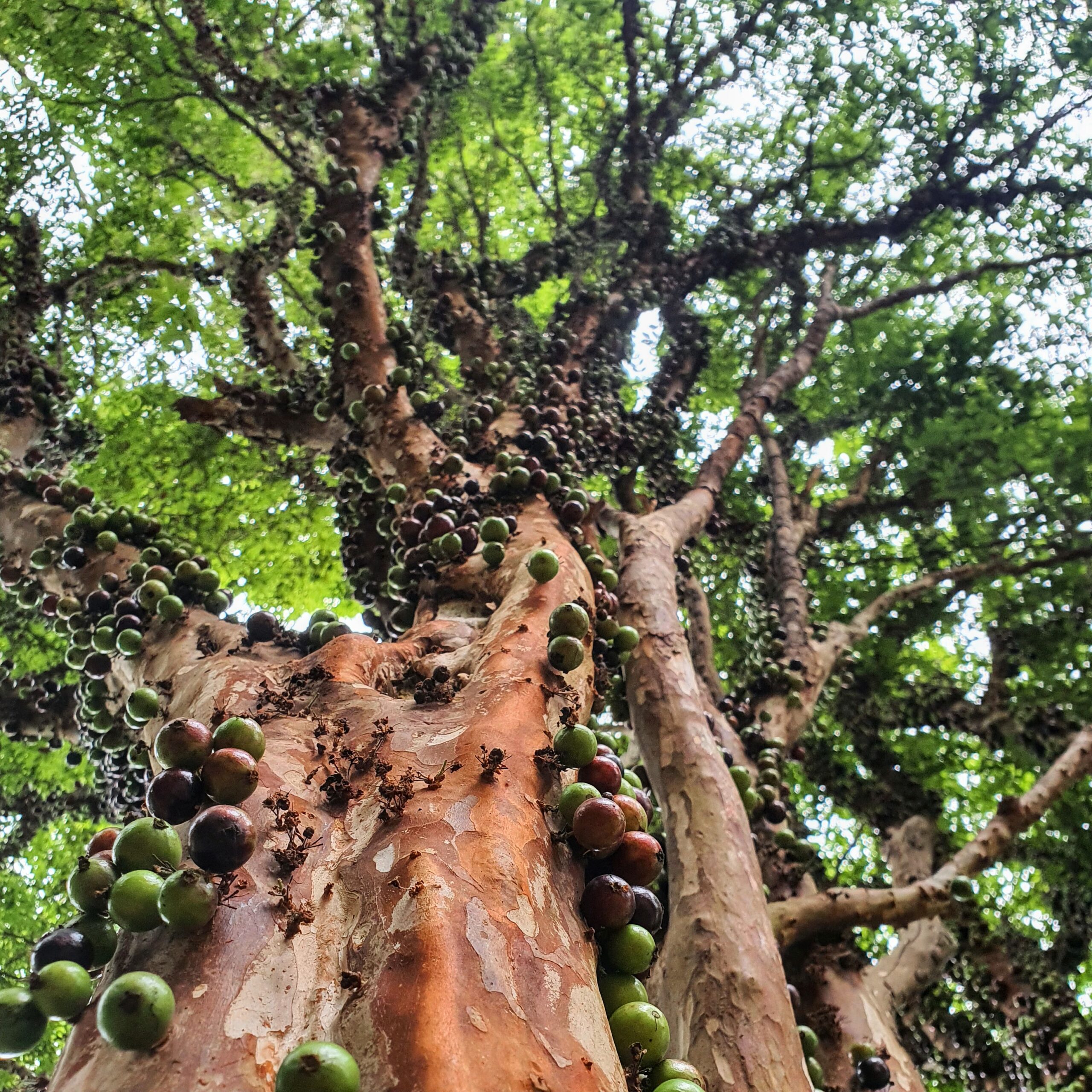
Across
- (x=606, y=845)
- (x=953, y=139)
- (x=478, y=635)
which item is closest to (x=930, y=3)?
(x=953, y=139)

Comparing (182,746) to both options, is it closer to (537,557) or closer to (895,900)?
(537,557)

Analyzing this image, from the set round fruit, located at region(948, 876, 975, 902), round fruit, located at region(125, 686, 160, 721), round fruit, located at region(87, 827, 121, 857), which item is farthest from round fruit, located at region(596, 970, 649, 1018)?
round fruit, located at region(948, 876, 975, 902)

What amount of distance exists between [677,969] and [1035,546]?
Result: 22.1 feet

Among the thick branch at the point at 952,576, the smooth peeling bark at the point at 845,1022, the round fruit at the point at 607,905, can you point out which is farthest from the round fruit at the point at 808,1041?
the thick branch at the point at 952,576

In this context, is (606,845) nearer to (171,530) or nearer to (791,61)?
(171,530)

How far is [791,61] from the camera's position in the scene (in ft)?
31.7

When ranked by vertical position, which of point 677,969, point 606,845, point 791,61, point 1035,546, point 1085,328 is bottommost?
point 677,969

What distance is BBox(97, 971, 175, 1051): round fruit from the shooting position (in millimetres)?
1307

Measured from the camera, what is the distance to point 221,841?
5.47 ft

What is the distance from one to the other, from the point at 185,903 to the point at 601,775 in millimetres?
1223

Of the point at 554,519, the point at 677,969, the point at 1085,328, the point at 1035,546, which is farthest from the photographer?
the point at 1085,328

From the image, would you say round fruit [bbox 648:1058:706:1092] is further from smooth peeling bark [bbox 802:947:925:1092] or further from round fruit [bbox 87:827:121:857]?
smooth peeling bark [bbox 802:947:925:1092]

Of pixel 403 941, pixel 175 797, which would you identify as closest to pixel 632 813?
pixel 403 941

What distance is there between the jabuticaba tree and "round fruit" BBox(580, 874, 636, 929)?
2cm
